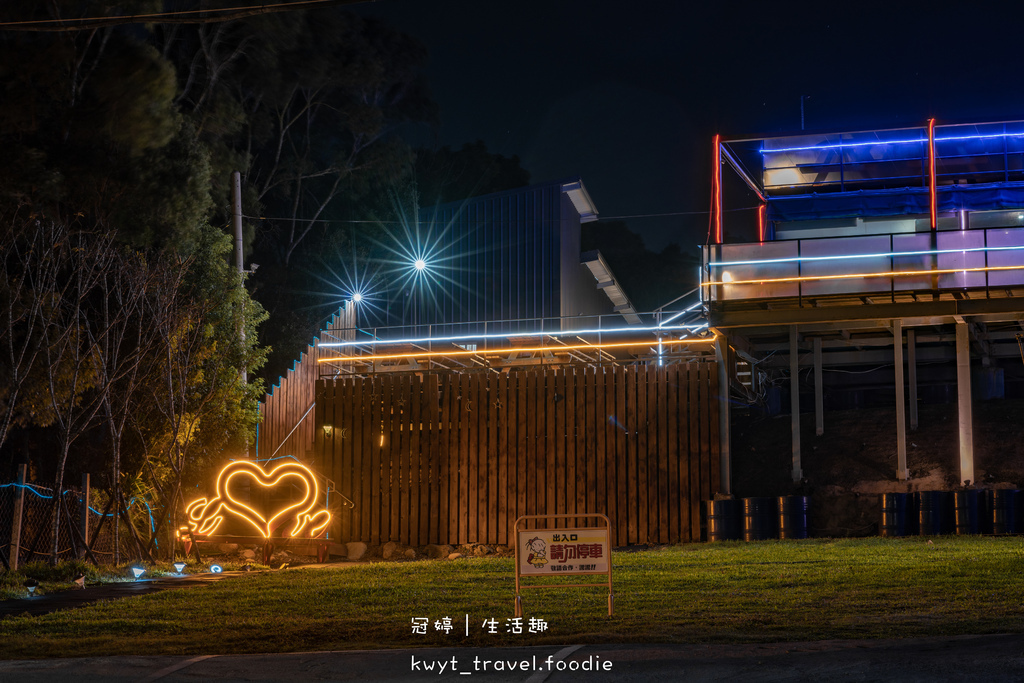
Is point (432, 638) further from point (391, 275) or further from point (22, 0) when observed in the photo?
point (391, 275)

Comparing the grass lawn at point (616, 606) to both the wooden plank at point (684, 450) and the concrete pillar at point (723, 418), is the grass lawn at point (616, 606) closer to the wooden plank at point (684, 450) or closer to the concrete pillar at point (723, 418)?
the concrete pillar at point (723, 418)

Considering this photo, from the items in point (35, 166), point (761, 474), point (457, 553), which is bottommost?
point (457, 553)

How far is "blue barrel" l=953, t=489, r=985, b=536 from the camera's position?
15625mm

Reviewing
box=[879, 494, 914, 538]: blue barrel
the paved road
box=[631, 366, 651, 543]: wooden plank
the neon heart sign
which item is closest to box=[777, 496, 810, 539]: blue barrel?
box=[879, 494, 914, 538]: blue barrel

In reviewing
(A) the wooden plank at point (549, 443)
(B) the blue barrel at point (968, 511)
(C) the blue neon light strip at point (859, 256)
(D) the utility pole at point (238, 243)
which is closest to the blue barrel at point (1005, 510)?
(B) the blue barrel at point (968, 511)

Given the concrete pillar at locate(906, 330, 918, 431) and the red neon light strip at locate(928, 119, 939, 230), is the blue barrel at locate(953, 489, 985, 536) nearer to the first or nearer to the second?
the concrete pillar at locate(906, 330, 918, 431)

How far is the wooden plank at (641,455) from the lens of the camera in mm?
18703

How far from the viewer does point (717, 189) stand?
19.1 meters

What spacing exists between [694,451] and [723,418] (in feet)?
2.61

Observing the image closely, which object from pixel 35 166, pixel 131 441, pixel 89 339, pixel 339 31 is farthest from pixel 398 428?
pixel 339 31

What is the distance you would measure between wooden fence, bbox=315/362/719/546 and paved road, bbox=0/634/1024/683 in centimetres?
1105

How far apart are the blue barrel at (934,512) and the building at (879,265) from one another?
1.68 metres

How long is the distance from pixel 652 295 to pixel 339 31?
20196mm

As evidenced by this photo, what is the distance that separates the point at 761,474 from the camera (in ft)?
63.1
